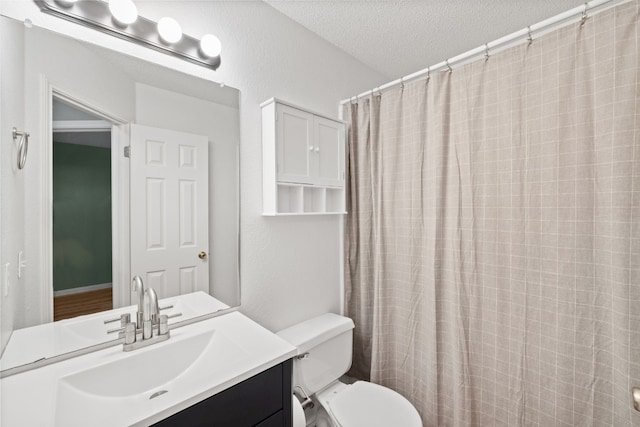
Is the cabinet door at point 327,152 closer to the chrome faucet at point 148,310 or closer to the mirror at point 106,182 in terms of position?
the mirror at point 106,182

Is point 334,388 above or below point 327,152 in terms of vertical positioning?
below

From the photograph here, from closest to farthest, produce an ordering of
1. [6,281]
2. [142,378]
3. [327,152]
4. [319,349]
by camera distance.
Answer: [6,281] < [142,378] < [319,349] < [327,152]

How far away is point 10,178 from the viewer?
845 mm

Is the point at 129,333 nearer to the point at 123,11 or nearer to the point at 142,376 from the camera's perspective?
the point at 142,376

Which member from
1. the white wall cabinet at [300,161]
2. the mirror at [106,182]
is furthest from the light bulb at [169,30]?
the white wall cabinet at [300,161]

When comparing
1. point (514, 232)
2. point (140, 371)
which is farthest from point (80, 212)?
point (514, 232)

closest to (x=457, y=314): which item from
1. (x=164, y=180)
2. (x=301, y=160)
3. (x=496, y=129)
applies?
(x=496, y=129)

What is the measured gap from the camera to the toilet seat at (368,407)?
51.4 inches

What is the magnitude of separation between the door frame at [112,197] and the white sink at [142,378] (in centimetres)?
21

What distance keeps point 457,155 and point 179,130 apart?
1.33 m

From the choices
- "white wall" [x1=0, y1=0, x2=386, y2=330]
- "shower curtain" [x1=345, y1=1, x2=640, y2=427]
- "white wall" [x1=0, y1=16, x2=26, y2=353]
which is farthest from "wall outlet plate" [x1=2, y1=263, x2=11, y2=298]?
"shower curtain" [x1=345, y1=1, x2=640, y2=427]

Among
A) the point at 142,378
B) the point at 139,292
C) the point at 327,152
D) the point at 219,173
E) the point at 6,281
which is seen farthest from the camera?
the point at 327,152

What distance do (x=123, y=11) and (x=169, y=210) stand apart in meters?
0.75

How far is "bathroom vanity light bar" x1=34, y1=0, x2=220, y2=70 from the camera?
95cm
